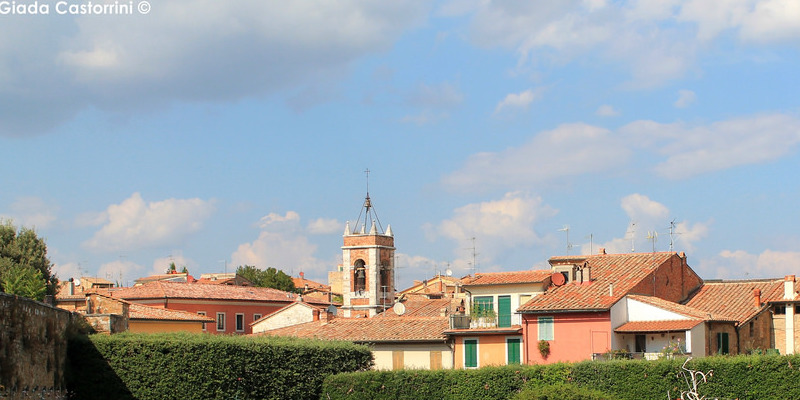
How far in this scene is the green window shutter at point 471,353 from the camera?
153ft

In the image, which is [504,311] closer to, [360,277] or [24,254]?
[24,254]

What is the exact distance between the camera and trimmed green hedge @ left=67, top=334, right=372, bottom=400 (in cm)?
3372

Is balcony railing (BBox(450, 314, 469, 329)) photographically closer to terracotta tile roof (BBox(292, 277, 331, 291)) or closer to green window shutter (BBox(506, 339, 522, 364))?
green window shutter (BBox(506, 339, 522, 364))

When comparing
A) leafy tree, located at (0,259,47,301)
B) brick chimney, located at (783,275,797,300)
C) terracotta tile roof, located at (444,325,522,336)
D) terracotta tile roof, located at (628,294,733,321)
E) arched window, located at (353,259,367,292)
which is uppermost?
arched window, located at (353,259,367,292)

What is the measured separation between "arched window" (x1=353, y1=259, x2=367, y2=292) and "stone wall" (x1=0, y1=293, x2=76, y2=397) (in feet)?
152

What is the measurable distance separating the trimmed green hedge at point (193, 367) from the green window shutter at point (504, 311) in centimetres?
1042

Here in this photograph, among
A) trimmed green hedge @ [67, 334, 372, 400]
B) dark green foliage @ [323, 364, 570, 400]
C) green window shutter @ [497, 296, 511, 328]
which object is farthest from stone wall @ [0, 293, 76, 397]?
green window shutter @ [497, 296, 511, 328]

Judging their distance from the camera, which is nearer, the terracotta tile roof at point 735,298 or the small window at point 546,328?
the small window at point 546,328

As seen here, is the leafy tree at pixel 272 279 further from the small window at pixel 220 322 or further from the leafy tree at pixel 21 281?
the leafy tree at pixel 21 281

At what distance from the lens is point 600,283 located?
153ft

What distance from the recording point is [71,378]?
32.6 meters

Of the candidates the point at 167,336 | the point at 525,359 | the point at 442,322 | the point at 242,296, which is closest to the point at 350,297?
the point at 242,296

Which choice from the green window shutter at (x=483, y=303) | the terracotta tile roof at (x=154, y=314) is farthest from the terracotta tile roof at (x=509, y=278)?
the terracotta tile roof at (x=154, y=314)

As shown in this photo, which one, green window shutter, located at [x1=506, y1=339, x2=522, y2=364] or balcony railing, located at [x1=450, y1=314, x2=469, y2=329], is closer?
green window shutter, located at [x1=506, y1=339, x2=522, y2=364]
